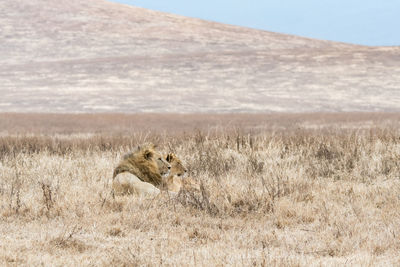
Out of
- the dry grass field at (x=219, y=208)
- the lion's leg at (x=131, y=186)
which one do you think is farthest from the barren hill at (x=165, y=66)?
the lion's leg at (x=131, y=186)

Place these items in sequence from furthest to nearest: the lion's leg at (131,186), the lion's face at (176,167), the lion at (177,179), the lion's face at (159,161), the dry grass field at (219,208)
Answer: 1. the lion's face at (176,167)
2. the lion's face at (159,161)
3. the lion at (177,179)
4. the lion's leg at (131,186)
5. the dry grass field at (219,208)

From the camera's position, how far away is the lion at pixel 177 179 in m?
9.30

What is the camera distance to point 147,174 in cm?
934

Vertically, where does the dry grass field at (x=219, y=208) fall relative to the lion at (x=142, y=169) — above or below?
below

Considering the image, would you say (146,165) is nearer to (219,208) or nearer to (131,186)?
(131,186)

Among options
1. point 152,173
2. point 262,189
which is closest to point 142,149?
point 152,173

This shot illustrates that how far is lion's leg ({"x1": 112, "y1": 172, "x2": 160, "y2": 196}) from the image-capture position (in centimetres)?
880

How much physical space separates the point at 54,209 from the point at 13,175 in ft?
7.72

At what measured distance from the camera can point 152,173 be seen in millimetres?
9336

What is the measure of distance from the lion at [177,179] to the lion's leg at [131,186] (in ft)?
1.31

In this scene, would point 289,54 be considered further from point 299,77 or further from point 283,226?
point 283,226

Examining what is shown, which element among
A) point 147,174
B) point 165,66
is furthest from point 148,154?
point 165,66

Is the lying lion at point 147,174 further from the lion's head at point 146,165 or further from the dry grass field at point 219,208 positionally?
the dry grass field at point 219,208

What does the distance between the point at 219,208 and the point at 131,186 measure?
5.49 feet
